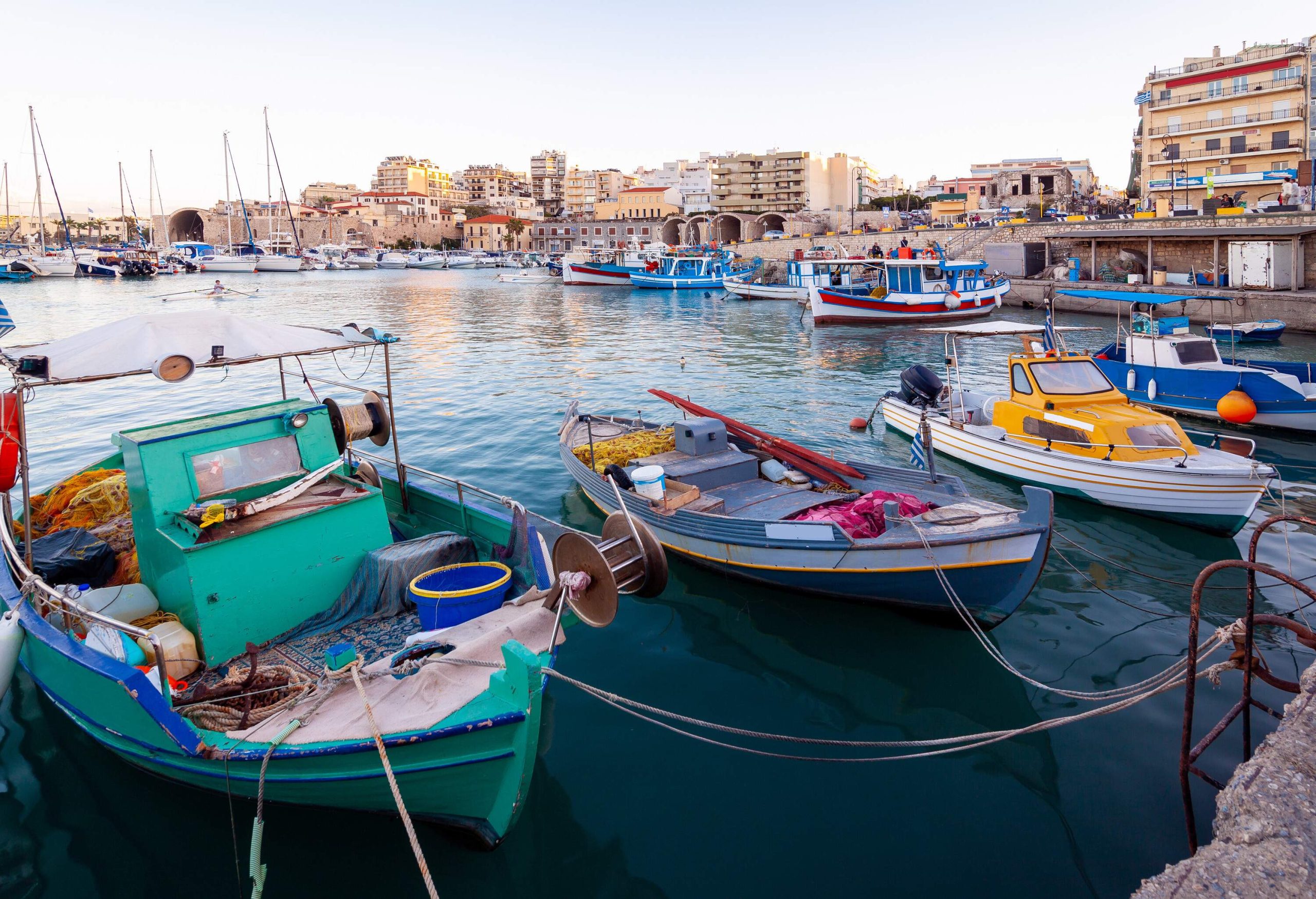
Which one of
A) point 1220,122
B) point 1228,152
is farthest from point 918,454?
point 1220,122

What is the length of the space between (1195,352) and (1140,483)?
28.2 ft

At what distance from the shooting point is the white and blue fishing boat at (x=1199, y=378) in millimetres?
16062

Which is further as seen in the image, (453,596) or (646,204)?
(646,204)

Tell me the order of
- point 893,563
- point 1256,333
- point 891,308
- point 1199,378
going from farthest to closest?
point 891,308
point 1256,333
point 1199,378
point 893,563

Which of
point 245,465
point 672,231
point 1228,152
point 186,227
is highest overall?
point 186,227

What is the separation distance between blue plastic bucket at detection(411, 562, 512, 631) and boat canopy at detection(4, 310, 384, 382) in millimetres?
2501

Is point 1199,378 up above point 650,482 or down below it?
above

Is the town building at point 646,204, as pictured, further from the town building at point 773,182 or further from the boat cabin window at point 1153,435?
the boat cabin window at point 1153,435

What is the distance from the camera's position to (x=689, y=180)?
145m

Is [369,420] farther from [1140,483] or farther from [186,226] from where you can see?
[186,226]

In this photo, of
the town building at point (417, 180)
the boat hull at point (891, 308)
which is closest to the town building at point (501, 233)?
the town building at point (417, 180)

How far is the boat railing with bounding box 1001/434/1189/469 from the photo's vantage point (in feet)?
37.0

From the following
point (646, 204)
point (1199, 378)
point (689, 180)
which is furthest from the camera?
point (689, 180)

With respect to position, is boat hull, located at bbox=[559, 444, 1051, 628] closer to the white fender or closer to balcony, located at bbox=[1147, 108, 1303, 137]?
the white fender
